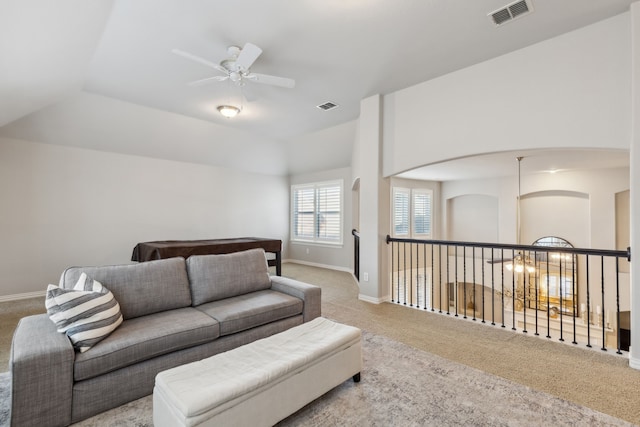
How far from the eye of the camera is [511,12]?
8.96 ft

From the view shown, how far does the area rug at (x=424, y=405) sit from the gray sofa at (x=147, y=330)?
0.66 feet

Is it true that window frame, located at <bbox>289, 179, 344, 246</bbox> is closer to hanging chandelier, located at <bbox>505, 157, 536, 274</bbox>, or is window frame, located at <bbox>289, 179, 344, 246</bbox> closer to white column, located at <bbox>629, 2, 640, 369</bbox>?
hanging chandelier, located at <bbox>505, 157, 536, 274</bbox>

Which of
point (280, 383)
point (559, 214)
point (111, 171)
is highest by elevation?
point (111, 171)

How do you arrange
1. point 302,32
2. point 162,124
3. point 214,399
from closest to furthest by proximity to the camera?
point 214,399, point 302,32, point 162,124

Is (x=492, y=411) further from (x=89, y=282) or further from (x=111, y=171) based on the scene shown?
(x=111, y=171)

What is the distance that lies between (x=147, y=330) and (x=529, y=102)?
4.30 metres

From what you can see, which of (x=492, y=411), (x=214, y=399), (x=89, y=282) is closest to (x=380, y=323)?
(x=492, y=411)

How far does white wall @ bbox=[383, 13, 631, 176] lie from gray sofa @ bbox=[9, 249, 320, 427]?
267cm

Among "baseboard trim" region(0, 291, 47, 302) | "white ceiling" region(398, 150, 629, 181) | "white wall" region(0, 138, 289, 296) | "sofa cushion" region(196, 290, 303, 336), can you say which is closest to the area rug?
"sofa cushion" region(196, 290, 303, 336)

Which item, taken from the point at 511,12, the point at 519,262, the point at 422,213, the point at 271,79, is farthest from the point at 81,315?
the point at 422,213

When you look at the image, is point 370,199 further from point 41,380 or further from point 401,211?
point 41,380

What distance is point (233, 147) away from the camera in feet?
21.7

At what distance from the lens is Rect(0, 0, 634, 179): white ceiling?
101 inches

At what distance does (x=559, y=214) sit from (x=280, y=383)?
798 cm
